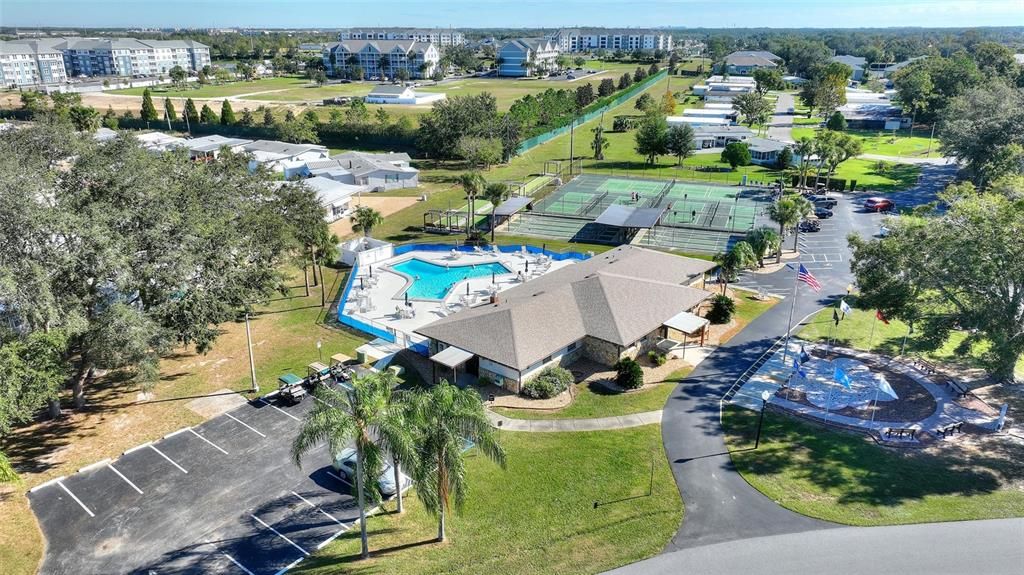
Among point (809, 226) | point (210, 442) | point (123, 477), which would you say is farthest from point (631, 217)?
point (123, 477)

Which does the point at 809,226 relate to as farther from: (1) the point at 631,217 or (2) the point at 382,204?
(2) the point at 382,204

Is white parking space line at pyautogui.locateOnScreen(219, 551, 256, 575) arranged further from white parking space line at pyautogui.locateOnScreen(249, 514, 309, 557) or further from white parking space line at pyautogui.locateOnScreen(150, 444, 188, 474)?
white parking space line at pyautogui.locateOnScreen(150, 444, 188, 474)

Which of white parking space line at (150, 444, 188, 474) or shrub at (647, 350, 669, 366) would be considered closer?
white parking space line at (150, 444, 188, 474)

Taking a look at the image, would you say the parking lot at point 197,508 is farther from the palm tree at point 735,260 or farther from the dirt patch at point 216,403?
the palm tree at point 735,260

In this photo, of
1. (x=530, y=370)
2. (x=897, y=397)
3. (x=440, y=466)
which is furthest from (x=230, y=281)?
(x=897, y=397)

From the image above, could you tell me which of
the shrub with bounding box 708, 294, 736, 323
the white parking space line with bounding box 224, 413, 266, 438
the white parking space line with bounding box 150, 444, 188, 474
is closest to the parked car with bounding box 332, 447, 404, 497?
the white parking space line with bounding box 224, 413, 266, 438

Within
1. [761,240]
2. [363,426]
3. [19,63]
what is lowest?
[761,240]

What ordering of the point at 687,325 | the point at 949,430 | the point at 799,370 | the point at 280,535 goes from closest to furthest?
1. the point at 280,535
2. the point at 949,430
3. the point at 799,370
4. the point at 687,325

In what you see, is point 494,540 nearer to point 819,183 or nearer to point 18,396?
point 18,396
